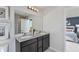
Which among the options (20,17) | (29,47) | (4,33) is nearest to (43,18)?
(20,17)

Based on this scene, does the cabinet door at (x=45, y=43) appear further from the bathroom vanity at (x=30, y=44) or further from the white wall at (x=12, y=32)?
the white wall at (x=12, y=32)

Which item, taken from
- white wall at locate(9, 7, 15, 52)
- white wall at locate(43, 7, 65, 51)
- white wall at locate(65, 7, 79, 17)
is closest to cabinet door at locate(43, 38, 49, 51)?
white wall at locate(43, 7, 65, 51)

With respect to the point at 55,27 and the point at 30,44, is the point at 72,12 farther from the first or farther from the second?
the point at 30,44

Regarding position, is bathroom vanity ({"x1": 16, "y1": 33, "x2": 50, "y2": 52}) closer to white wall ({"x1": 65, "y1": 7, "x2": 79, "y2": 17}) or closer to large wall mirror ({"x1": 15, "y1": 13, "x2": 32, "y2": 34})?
large wall mirror ({"x1": 15, "y1": 13, "x2": 32, "y2": 34})

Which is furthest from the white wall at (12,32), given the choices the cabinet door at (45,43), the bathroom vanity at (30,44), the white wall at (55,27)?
the white wall at (55,27)

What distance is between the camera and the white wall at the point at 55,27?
349 centimetres

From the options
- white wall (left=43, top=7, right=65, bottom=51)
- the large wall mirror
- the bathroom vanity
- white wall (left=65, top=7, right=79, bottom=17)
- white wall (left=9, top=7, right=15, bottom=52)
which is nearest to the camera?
the bathroom vanity

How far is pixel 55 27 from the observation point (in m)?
3.73

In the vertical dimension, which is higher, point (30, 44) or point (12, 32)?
point (12, 32)

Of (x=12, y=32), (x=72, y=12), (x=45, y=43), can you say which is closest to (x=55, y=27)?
(x=45, y=43)

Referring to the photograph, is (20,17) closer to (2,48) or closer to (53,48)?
(2,48)

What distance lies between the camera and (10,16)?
231 cm

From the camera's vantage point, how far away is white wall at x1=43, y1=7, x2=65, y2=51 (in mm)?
3494
